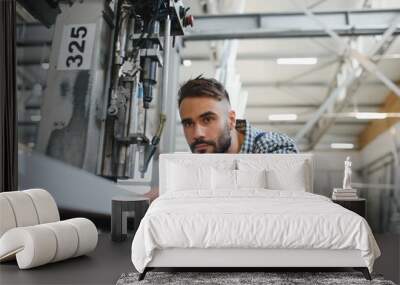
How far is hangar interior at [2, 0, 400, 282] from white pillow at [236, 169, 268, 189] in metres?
0.76

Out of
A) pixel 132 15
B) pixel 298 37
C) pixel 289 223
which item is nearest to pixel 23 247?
pixel 289 223

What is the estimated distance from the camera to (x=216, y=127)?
5.07m

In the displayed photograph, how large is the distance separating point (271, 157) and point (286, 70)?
0.95 meters

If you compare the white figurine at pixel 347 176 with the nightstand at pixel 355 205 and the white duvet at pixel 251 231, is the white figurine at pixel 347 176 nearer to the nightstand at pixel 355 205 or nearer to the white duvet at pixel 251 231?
the nightstand at pixel 355 205

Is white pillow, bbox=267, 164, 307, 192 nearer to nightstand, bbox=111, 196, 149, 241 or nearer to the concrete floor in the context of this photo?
nightstand, bbox=111, 196, 149, 241

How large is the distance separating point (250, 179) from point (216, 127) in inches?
30.9

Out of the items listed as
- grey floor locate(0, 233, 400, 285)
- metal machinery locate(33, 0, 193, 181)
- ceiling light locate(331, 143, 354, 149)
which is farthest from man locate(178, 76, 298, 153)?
grey floor locate(0, 233, 400, 285)

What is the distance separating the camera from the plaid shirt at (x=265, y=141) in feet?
16.8

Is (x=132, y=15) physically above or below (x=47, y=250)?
above

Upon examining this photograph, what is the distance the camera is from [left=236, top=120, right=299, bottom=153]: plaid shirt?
513 centimetres

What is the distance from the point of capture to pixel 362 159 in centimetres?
516

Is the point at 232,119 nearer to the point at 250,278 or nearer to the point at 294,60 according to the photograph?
the point at 294,60

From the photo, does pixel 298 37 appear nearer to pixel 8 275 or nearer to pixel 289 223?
pixel 289 223

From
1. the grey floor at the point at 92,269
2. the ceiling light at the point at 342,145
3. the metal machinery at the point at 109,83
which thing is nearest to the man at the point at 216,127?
the metal machinery at the point at 109,83
